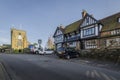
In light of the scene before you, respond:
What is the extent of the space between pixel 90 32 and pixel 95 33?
249 centimetres

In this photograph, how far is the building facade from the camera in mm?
41531

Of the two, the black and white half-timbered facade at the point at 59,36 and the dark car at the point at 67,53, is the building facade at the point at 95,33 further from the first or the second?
the dark car at the point at 67,53

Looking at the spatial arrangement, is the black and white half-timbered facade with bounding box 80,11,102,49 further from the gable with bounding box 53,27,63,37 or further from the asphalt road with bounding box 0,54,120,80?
the asphalt road with bounding box 0,54,120,80

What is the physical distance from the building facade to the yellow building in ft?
156

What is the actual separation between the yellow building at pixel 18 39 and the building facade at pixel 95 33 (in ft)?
156

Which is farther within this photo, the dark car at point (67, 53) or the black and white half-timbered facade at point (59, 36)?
the black and white half-timbered facade at point (59, 36)

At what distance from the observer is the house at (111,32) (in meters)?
40.2

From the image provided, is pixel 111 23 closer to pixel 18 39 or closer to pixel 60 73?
pixel 60 73

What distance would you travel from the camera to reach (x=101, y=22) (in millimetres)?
47719

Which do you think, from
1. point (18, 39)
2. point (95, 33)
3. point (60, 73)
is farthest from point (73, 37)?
point (18, 39)

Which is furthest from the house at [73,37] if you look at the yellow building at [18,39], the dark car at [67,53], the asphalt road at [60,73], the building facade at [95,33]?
the yellow building at [18,39]

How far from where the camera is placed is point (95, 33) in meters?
46.9

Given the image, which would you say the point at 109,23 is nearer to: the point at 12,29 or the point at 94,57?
the point at 94,57

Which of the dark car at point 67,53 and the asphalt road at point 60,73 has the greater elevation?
the dark car at point 67,53
